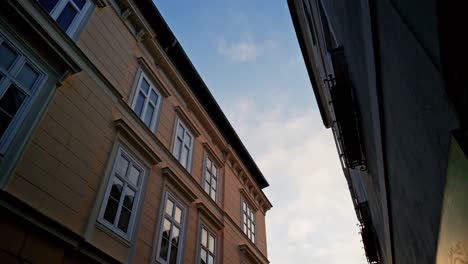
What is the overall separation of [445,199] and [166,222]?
999cm

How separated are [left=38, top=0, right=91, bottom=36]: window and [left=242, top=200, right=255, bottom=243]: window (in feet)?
40.5

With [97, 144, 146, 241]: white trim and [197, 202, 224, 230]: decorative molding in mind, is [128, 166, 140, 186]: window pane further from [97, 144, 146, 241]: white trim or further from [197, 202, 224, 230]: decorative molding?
[197, 202, 224, 230]: decorative molding

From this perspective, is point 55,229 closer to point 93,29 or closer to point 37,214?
point 37,214

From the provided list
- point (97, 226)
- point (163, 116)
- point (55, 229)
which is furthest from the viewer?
point (163, 116)

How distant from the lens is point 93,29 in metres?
9.62

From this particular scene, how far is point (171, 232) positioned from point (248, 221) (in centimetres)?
796

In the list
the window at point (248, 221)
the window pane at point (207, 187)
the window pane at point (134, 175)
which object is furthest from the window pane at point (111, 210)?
the window at point (248, 221)

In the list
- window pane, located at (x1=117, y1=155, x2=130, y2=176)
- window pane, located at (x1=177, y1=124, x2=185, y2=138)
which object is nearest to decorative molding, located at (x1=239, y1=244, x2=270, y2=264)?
window pane, located at (x1=177, y1=124, x2=185, y2=138)

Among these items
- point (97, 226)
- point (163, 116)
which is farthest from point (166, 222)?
point (163, 116)

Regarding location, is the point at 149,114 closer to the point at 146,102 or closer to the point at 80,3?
the point at 146,102

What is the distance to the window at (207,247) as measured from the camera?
12.3 meters

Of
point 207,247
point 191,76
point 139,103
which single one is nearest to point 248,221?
point 207,247

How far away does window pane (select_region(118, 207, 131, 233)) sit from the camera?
8755mm

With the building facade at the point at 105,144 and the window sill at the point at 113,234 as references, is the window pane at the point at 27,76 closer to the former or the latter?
the building facade at the point at 105,144
